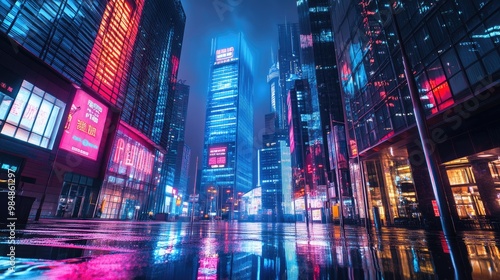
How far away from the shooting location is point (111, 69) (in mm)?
34625

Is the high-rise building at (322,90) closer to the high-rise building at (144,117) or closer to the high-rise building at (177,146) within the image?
the high-rise building at (144,117)

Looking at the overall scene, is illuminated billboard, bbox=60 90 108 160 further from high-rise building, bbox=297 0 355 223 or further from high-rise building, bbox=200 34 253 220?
high-rise building, bbox=200 34 253 220

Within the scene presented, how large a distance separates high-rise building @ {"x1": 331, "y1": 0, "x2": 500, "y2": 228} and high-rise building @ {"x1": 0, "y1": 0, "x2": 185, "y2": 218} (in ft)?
89.0

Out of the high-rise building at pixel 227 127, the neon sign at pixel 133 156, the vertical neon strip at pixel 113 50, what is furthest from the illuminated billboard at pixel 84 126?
the high-rise building at pixel 227 127

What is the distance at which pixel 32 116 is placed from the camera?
2259 centimetres

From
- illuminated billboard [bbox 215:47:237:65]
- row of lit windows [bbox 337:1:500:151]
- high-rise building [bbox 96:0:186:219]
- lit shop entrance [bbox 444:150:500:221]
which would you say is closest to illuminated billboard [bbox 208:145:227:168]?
high-rise building [bbox 96:0:186:219]

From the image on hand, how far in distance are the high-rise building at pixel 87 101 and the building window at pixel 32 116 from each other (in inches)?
3.8

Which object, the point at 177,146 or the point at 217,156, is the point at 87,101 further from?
the point at 177,146

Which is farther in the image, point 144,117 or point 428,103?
point 144,117

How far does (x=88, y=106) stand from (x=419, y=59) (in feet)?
121

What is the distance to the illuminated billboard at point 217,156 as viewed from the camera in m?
108

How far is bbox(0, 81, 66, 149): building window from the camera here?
20375 millimetres

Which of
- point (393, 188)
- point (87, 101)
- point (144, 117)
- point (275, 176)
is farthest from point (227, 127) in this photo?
point (393, 188)

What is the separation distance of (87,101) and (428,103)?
1460 inches
